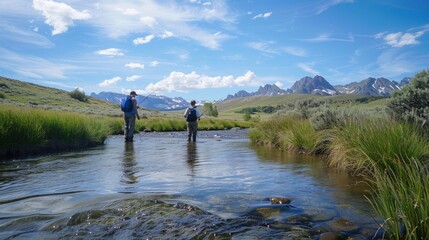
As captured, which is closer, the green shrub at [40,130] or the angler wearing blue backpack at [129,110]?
the green shrub at [40,130]

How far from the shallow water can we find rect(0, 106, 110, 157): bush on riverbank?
8.46 feet

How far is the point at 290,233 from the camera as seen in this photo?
455 centimetres

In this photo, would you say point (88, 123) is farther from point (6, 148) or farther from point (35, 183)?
point (35, 183)

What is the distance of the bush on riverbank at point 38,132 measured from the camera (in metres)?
12.1

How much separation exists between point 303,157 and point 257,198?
22.5 ft

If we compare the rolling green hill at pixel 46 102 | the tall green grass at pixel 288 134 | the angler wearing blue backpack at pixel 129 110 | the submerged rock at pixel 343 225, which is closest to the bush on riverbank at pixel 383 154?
the tall green grass at pixel 288 134

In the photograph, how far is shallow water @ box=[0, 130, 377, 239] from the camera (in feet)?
15.3

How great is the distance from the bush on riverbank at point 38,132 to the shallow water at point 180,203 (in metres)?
2.58

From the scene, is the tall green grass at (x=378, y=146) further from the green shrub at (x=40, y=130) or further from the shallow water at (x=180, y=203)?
the green shrub at (x=40, y=130)

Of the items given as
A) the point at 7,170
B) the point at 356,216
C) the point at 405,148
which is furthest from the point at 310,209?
the point at 7,170

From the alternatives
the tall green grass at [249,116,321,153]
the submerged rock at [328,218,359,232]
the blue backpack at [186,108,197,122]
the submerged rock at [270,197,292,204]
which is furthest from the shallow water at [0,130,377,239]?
the blue backpack at [186,108,197,122]

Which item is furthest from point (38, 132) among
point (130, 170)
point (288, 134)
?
point (288, 134)

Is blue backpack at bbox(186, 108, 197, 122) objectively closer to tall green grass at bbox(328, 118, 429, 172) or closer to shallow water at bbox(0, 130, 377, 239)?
shallow water at bbox(0, 130, 377, 239)

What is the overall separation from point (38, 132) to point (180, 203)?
9959 mm
